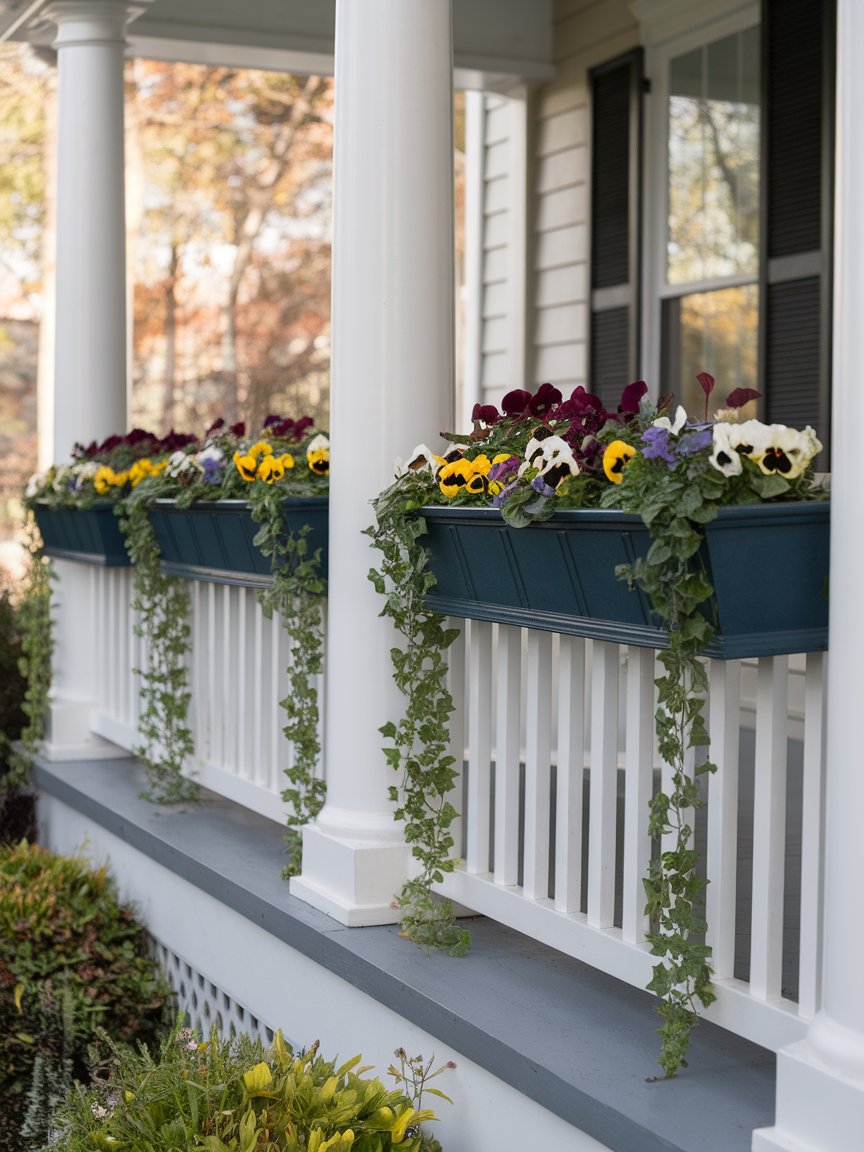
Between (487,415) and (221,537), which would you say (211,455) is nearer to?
(221,537)

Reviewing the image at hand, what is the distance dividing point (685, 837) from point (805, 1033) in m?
0.34

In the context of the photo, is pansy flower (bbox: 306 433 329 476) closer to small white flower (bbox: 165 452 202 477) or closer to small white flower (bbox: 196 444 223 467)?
small white flower (bbox: 196 444 223 467)

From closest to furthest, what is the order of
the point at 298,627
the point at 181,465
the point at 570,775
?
the point at 570,775
the point at 298,627
the point at 181,465

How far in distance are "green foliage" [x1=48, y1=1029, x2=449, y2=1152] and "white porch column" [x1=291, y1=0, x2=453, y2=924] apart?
59 cm

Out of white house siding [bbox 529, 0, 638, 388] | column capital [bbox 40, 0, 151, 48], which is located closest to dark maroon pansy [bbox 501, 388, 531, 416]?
column capital [bbox 40, 0, 151, 48]

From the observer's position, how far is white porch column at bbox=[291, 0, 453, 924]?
3.19 metres

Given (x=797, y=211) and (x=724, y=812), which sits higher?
(x=797, y=211)

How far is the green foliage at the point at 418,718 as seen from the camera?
3.02 metres

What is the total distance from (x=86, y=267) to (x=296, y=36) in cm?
181

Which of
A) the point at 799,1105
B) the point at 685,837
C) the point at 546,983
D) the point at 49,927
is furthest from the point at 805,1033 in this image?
the point at 49,927

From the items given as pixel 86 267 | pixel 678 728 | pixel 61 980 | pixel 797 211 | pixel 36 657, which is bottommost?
pixel 61 980

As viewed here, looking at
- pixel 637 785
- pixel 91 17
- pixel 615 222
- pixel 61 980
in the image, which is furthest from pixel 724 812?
pixel 615 222

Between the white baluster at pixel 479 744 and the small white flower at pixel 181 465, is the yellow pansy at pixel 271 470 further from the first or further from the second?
the white baluster at pixel 479 744

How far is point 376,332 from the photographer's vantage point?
3215 millimetres
